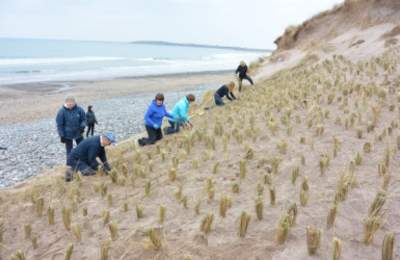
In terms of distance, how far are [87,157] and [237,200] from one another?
323 centimetres

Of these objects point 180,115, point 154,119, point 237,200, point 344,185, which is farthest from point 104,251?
point 180,115

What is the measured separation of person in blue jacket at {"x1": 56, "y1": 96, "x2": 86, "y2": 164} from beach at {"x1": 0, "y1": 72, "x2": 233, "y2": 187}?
2.39m

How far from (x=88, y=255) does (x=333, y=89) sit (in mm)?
9182

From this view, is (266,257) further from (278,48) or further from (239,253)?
(278,48)

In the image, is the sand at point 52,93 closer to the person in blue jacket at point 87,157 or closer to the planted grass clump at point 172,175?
the person in blue jacket at point 87,157

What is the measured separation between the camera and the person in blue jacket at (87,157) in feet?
22.6

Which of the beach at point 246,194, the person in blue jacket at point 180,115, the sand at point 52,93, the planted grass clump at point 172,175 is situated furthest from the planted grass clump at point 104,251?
the sand at point 52,93

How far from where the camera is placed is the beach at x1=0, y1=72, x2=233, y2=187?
11.3 m

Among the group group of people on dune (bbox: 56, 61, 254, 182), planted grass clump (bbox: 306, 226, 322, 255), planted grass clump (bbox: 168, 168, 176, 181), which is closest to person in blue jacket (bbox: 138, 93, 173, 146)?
group of people on dune (bbox: 56, 61, 254, 182)

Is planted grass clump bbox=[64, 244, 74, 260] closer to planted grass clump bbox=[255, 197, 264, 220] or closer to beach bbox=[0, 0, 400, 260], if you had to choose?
beach bbox=[0, 0, 400, 260]

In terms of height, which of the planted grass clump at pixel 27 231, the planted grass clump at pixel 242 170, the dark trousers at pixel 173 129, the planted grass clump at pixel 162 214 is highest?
the dark trousers at pixel 173 129

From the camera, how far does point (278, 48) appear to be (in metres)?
30.4

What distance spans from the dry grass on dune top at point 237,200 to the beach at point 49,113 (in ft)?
12.7

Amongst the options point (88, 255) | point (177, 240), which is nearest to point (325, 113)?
point (177, 240)
